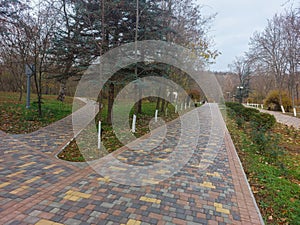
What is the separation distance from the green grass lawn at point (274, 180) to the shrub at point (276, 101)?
1972cm

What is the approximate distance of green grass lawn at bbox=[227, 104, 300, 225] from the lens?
10.1 feet

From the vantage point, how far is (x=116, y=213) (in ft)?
8.93

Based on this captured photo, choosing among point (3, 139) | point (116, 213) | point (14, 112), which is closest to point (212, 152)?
point (116, 213)

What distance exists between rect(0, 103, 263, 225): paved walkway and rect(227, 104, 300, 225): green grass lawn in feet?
0.74

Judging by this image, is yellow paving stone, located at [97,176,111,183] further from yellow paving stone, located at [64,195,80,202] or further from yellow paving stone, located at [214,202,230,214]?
yellow paving stone, located at [214,202,230,214]

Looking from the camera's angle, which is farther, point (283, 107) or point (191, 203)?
point (283, 107)

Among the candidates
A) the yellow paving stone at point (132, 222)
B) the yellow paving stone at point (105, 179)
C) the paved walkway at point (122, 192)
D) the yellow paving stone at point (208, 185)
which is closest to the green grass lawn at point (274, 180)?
the paved walkway at point (122, 192)

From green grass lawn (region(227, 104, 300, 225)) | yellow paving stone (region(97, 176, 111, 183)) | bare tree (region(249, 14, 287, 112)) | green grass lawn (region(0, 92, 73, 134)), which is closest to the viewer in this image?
green grass lawn (region(227, 104, 300, 225))

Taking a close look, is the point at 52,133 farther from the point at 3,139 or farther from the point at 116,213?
the point at 116,213

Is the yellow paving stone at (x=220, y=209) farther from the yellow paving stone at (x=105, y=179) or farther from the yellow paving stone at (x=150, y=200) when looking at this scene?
the yellow paving stone at (x=105, y=179)

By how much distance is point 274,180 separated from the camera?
4.15 metres

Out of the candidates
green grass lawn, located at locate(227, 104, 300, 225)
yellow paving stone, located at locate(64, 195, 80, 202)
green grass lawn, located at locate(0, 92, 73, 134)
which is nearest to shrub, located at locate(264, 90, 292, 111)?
green grass lawn, located at locate(227, 104, 300, 225)

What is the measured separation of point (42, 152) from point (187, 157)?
358cm

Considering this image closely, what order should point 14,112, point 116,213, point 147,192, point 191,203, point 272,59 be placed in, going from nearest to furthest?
point 116,213, point 191,203, point 147,192, point 14,112, point 272,59
